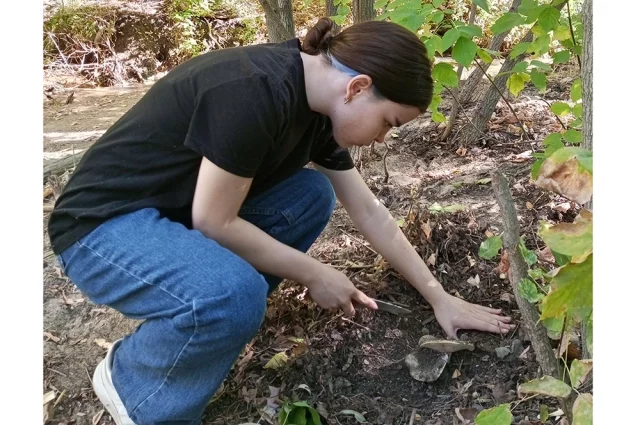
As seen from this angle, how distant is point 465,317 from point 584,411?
3.34ft

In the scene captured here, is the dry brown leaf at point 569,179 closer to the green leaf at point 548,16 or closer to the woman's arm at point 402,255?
the woman's arm at point 402,255

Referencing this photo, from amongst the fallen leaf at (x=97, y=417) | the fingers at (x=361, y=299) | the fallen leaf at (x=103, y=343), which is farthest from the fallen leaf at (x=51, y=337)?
the fingers at (x=361, y=299)

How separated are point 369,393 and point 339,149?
758mm

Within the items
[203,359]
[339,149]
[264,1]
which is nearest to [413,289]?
[339,149]

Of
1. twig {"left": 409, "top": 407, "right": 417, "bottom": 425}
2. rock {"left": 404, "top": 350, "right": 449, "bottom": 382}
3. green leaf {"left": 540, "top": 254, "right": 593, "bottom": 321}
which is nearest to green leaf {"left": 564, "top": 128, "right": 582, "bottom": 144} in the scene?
rock {"left": 404, "top": 350, "right": 449, "bottom": 382}

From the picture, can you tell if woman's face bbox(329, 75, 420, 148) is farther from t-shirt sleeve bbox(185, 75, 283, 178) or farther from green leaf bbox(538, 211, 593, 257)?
green leaf bbox(538, 211, 593, 257)

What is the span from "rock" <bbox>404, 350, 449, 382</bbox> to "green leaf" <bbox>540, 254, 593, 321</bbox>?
931mm

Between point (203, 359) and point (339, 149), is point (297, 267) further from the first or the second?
point (339, 149)

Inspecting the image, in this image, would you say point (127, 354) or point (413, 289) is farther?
point (413, 289)

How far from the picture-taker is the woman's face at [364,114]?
1439 millimetres

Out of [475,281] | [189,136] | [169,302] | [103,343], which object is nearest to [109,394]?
[169,302]

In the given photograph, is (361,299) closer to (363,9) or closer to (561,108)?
(561,108)

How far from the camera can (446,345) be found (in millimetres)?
1701

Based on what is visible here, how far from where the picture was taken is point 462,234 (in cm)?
216
